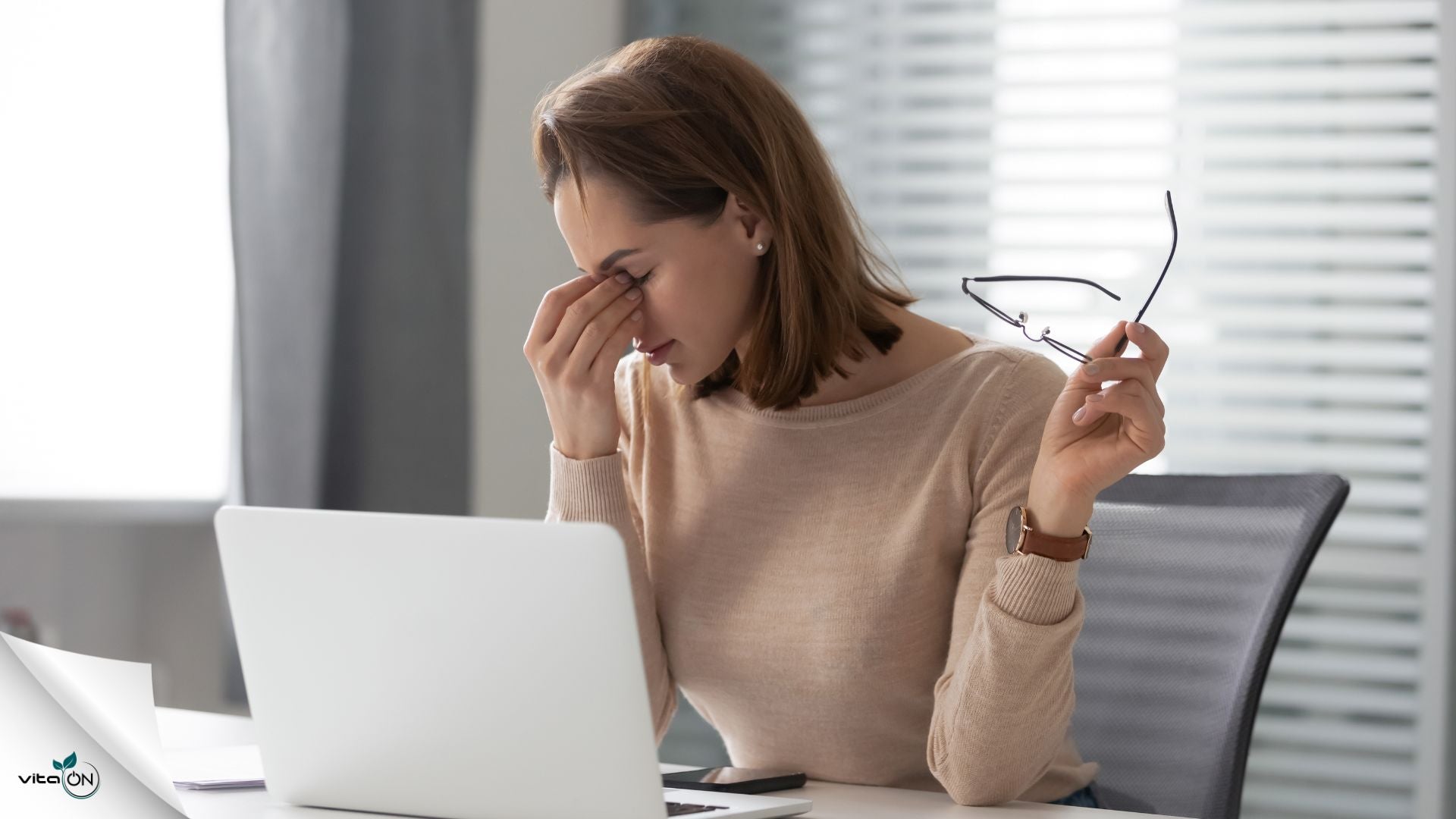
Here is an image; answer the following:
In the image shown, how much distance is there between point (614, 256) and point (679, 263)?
0.05 meters

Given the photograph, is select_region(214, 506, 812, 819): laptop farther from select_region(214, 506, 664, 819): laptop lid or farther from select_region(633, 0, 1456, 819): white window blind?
select_region(633, 0, 1456, 819): white window blind

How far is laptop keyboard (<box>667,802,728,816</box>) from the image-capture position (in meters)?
0.83

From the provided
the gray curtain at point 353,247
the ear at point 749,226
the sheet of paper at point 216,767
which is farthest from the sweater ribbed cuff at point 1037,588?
the gray curtain at point 353,247

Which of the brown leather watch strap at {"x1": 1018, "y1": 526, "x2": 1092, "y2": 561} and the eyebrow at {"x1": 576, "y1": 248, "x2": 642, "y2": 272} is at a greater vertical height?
the eyebrow at {"x1": 576, "y1": 248, "x2": 642, "y2": 272}

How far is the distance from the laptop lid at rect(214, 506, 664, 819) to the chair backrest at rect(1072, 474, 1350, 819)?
0.57 meters

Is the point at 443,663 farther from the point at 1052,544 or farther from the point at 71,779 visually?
the point at 1052,544

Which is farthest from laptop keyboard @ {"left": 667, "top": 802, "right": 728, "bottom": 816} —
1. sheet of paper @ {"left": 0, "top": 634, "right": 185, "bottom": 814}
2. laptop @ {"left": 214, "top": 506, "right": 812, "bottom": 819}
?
sheet of paper @ {"left": 0, "top": 634, "right": 185, "bottom": 814}

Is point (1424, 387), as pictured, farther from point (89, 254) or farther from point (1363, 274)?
point (89, 254)

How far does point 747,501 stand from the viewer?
4.13ft

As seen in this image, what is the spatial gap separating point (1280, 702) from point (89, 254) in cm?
187

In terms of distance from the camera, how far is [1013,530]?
1.01m

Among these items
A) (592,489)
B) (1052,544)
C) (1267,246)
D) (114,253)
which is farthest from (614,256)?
(1267,246)

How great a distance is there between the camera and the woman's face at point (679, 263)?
45.6 inches

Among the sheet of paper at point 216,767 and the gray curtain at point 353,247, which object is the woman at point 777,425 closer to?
the sheet of paper at point 216,767
